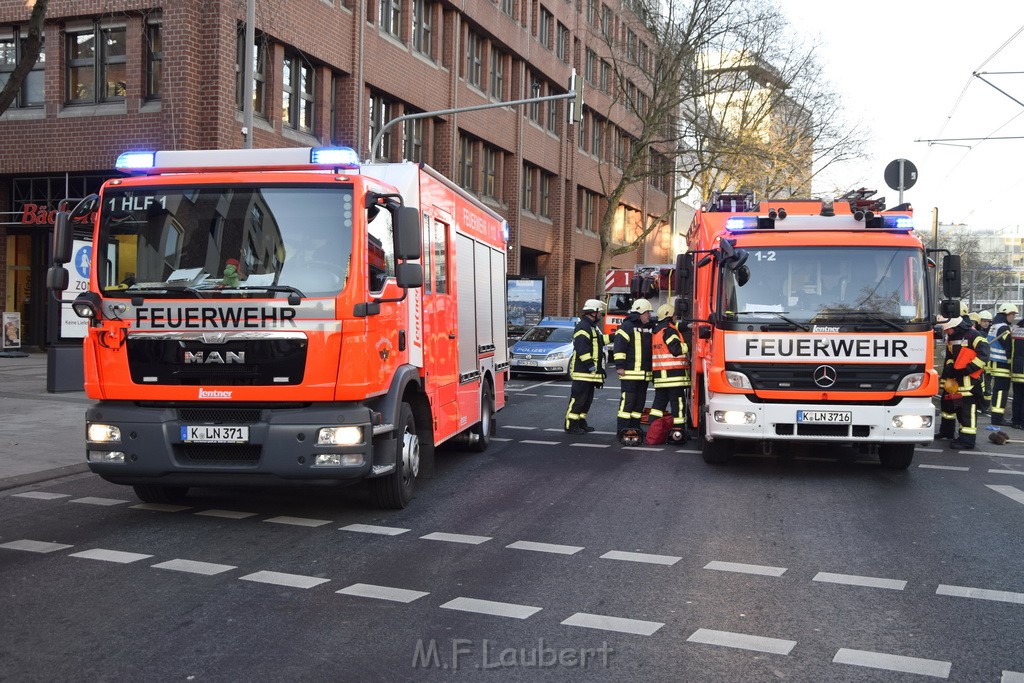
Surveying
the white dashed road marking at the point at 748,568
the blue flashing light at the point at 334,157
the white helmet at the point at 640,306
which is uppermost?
the blue flashing light at the point at 334,157

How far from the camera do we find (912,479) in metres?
10.5

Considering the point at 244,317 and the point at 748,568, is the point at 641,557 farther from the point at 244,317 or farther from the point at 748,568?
the point at 244,317

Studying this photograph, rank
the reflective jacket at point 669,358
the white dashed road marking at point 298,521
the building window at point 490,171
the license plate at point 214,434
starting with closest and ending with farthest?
1. the license plate at point 214,434
2. the white dashed road marking at point 298,521
3. the reflective jacket at point 669,358
4. the building window at point 490,171

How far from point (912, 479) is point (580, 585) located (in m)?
5.69

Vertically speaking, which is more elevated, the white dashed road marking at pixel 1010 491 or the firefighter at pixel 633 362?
the firefighter at pixel 633 362

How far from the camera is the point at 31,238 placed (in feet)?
85.8

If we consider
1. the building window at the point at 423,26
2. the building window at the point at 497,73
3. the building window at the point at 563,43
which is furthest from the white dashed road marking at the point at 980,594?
the building window at the point at 563,43

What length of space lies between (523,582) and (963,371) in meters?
8.89

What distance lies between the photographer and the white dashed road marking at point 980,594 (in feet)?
19.4

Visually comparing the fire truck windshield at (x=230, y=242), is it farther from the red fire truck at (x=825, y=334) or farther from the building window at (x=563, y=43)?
the building window at (x=563, y=43)

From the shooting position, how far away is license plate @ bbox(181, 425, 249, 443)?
731 cm

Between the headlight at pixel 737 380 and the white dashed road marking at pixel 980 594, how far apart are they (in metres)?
4.20

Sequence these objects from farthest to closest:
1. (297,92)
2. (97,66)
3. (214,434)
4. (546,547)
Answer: (297,92)
(97,66)
(214,434)
(546,547)

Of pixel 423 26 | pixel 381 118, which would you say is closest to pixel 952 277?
pixel 381 118
